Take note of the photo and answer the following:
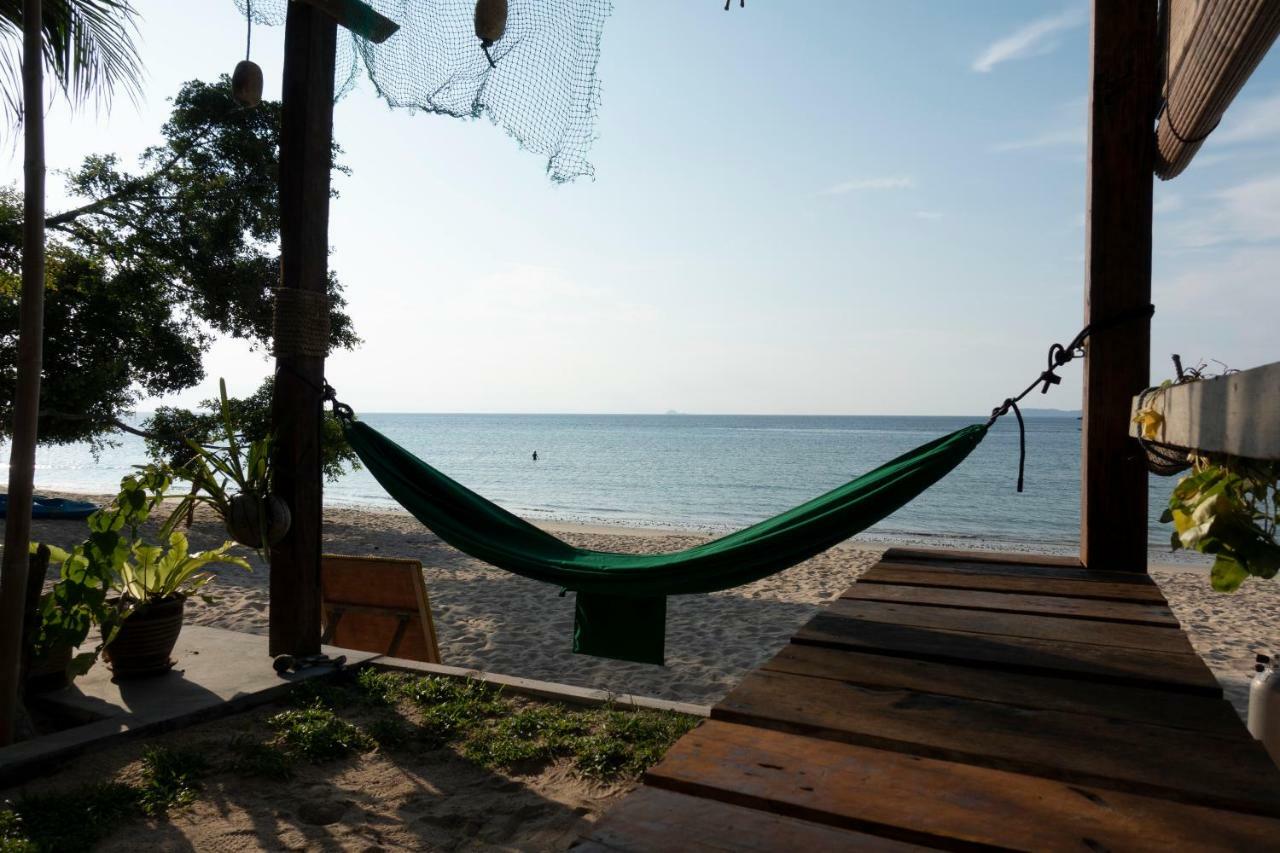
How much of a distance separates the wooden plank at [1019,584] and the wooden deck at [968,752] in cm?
16

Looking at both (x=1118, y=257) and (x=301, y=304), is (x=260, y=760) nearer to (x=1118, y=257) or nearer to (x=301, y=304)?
(x=301, y=304)

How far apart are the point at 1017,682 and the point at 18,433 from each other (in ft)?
7.34

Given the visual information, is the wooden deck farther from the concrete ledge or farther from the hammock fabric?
the concrete ledge

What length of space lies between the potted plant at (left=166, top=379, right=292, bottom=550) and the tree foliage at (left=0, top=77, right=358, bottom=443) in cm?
552

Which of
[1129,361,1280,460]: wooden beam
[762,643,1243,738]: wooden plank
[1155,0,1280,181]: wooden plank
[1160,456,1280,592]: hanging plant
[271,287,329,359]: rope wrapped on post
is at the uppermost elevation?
[1155,0,1280,181]: wooden plank

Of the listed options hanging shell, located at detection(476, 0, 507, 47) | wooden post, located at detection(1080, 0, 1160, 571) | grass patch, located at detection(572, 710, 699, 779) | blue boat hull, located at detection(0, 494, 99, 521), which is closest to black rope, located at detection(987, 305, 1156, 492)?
wooden post, located at detection(1080, 0, 1160, 571)

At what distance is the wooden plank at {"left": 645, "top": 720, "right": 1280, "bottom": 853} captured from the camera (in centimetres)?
62

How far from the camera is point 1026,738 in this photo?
0.82 meters

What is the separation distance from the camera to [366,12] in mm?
2490

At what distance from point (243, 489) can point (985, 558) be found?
206 cm

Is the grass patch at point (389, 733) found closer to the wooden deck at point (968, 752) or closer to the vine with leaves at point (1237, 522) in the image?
the wooden deck at point (968, 752)

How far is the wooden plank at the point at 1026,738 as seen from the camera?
2.32 feet

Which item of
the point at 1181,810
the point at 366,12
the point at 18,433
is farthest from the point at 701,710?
the point at 366,12

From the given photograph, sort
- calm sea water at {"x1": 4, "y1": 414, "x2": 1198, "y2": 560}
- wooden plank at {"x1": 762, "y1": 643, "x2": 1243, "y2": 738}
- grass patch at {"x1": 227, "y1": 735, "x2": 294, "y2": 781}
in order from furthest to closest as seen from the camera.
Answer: calm sea water at {"x1": 4, "y1": 414, "x2": 1198, "y2": 560} < grass patch at {"x1": 227, "y1": 735, "x2": 294, "y2": 781} < wooden plank at {"x1": 762, "y1": 643, "x2": 1243, "y2": 738}
